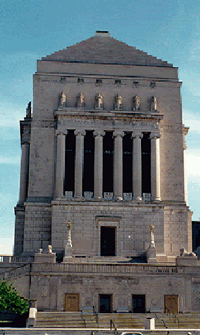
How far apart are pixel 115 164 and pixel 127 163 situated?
2071 mm

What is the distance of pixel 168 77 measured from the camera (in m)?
68.6

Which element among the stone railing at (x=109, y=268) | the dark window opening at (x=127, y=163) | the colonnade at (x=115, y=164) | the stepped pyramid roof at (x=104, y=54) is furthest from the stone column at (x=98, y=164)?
the stone railing at (x=109, y=268)

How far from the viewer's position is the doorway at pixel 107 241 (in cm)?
6106

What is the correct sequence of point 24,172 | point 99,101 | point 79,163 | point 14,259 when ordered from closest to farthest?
point 14,259 < point 79,163 < point 99,101 < point 24,172

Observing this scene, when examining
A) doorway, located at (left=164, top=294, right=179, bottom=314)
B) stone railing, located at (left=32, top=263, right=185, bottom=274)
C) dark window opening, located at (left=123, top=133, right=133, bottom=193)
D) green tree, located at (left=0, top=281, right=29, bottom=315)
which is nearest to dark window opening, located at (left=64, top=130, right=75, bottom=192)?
dark window opening, located at (left=123, top=133, right=133, bottom=193)

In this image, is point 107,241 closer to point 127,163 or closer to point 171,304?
point 127,163

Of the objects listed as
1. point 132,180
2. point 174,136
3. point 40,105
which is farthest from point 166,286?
point 40,105

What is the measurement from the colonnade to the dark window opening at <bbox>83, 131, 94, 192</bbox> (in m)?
1.19

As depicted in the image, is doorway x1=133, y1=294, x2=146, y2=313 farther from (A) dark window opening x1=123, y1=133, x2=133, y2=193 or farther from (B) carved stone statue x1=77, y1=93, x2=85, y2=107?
(B) carved stone statue x1=77, y1=93, x2=85, y2=107

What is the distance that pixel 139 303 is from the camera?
170ft

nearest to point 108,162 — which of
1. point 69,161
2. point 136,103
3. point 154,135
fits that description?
point 69,161

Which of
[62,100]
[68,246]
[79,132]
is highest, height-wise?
[62,100]

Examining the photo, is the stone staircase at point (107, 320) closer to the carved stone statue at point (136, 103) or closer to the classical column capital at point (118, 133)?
the classical column capital at point (118, 133)

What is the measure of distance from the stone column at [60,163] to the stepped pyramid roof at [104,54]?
10130 mm
